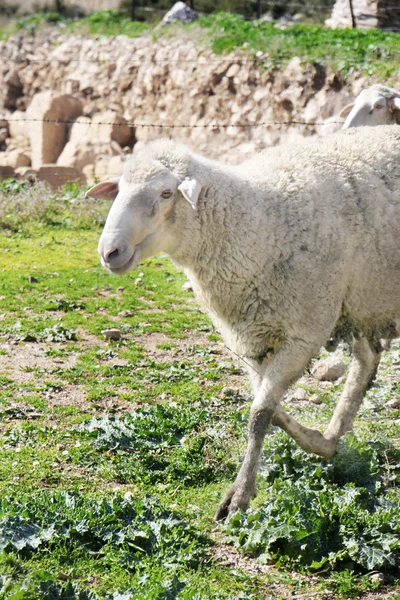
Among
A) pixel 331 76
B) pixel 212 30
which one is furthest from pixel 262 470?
pixel 212 30

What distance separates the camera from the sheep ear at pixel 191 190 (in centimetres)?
436

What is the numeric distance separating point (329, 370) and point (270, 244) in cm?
233

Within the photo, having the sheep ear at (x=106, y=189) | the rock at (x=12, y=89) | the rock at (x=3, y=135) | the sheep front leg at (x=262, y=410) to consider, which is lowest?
the rock at (x=3, y=135)

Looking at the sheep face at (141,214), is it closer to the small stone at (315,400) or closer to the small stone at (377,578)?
the small stone at (377,578)

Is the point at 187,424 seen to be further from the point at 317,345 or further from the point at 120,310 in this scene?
the point at 120,310

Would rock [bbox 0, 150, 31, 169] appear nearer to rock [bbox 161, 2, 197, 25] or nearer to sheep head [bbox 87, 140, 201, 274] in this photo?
rock [bbox 161, 2, 197, 25]

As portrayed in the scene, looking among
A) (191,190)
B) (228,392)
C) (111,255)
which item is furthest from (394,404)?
(111,255)

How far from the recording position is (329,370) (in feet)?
22.0

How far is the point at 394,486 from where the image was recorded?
482 cm

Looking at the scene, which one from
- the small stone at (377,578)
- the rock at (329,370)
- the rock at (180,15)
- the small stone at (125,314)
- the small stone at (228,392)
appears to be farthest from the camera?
the rock at (180,15)

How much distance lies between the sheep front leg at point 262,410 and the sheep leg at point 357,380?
907 millimetres

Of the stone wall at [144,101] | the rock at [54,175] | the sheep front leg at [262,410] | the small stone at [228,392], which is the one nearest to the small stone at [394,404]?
the small stone at [228,392]

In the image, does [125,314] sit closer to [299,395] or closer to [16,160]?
[299,395]

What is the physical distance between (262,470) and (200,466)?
0.38m
